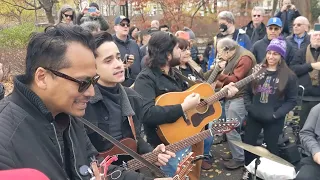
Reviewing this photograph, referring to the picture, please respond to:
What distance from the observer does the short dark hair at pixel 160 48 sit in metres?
3.63

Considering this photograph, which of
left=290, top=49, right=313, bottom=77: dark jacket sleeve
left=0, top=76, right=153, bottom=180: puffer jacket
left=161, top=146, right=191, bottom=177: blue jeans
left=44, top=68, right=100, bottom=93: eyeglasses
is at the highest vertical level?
left=44, top=68, right=100, bottom=93: eyeglasses

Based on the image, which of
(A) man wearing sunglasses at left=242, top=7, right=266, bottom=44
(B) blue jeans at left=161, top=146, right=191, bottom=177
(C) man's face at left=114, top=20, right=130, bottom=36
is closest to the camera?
(B) blue jeans at left=161, top=146, right=191, bottom=177

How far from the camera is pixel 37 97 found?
1.56 metres

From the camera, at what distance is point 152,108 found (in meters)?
3.50

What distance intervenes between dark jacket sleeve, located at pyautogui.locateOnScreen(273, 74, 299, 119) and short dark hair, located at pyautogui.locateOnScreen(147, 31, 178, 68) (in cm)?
167

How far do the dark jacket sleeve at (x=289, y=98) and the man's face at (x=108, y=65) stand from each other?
8.12 ft

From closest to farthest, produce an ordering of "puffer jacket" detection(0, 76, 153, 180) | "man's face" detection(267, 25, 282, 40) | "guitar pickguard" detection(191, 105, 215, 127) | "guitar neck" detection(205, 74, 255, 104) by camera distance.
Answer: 1. "puffer jacket" detection(0, 76, 153, 180)
2. "guitar pickguard" detection(191, 105, 215, 127)
3. "guitar neck" detection(205, 74, 255, 104)
4. "man's face" detection(267, 25, 282, 40)

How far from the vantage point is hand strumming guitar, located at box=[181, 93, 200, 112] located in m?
3.63

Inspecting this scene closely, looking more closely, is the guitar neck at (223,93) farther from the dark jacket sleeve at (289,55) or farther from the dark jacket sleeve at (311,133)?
the dark jacket sleeve at (289,55)

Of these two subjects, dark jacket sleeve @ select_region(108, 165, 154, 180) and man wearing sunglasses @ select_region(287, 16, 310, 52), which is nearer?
dark jacket sleeve @ select_region(108, 165, 154, 180)

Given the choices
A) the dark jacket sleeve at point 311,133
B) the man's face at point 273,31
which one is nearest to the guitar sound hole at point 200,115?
the dark jacket sleeve at point 311,133

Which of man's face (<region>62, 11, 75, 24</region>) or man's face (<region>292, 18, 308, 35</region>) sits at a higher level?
man's face (<region>62, 11, 75, 24</region>)

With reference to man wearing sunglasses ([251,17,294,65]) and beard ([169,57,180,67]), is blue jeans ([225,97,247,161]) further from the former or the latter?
beard ([169,57,180,67])

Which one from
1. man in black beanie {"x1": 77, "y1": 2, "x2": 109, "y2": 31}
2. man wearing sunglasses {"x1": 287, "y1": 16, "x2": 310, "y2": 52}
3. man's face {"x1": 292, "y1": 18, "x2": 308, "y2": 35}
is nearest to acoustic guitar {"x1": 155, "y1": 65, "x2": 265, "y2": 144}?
man wearing sunglasses {"x1": 287, "y1": 16, "x2": 310, "y2": 52}
